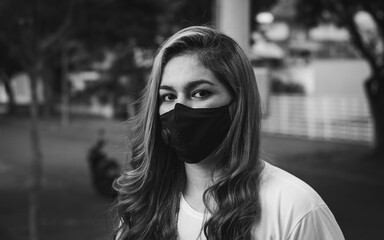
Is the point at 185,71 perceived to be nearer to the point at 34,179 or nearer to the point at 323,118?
the point at 34,179

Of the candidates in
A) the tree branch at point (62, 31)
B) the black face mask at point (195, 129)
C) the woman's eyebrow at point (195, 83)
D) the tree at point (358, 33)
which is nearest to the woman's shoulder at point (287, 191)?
the black face mask at point (195, 129)

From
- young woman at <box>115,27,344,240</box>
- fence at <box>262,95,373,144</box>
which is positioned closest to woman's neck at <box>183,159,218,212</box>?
young woman at <box>115,27,344,240</box>

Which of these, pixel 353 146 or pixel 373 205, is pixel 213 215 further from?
pixel 353 146

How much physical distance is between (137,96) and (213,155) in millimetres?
1085

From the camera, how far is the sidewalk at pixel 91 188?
7.39 m

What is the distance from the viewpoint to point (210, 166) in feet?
5.44

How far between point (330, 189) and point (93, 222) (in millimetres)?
4503

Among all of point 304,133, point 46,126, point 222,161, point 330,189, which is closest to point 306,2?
point 330,189

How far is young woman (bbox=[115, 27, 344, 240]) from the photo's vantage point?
4.69 ft

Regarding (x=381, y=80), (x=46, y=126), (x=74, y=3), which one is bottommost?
(x=46, y=126)

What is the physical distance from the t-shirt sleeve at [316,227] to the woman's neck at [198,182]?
0.32 m

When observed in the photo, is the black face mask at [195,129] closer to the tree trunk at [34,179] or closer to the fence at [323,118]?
the tree trunk at [34,179]

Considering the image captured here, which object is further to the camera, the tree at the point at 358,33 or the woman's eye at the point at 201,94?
the tree at the point at 358,33

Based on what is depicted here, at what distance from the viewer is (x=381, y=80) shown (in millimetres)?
12945
